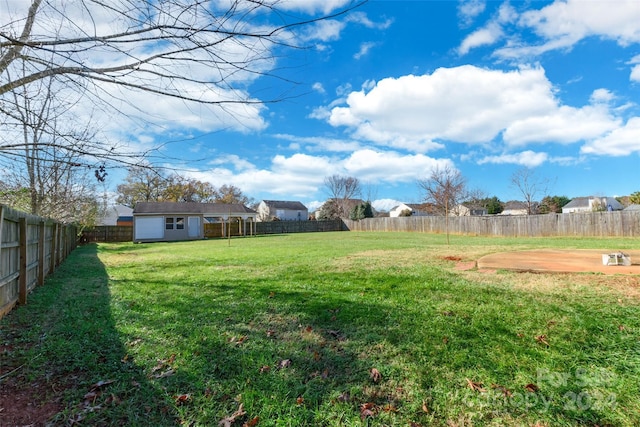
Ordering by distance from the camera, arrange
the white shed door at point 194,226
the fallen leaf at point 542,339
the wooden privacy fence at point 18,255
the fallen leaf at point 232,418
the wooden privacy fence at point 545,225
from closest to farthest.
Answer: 1. the fallen leaf at point 232,418
2. the fallen leaf at point 542,339
3. the wooden privacy fence at point 18,255
4. the wooden privacy fence at point 545,225
5. the white shed door at point 194,226

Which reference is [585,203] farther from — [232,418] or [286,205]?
[232,418]

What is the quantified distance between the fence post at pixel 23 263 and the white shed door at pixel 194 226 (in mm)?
25938

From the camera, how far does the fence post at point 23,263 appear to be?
15.0 feet

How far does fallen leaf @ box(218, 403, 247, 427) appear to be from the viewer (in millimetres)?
1887

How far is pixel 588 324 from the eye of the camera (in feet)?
9.55

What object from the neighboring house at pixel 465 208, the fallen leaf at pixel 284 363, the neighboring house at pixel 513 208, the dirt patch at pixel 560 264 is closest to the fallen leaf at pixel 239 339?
the fallen leaf at pixel 284 363

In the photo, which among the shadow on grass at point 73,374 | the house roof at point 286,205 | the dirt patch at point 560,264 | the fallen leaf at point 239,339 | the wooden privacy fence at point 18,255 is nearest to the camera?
the shadow on grass at point 73,374

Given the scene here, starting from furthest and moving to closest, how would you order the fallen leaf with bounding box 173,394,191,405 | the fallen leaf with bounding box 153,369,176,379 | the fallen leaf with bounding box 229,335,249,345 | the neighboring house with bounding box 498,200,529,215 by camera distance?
1. the neighboring house with bounding box 498,200,529,215
2. the fallen leaf with bounding box 229,335,249,345
3. the fallen leaf with bounding box 153,369,176,379
4. the fallen leaf with bounding box 173,394,191,405

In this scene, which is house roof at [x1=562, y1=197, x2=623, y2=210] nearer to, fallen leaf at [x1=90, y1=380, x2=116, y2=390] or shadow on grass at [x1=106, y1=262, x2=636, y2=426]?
shadow on grass at [x1=106, y1=262, x2=636, y2=426]

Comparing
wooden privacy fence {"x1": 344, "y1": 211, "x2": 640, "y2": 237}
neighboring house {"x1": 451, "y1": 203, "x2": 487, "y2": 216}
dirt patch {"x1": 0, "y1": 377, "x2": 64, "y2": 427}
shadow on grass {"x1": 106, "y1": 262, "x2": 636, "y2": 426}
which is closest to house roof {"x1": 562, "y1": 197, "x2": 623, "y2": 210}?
neighboring house {"x1": 451, "y1": 203, "x2": 487, "y2": 216}

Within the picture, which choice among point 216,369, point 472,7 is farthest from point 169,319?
point 472,7

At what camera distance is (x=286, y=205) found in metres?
58.5

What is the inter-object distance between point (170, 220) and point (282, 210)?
29544 millimetres

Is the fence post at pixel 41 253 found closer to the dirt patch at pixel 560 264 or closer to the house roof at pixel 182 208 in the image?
the dirt patch at pixel 560 264
